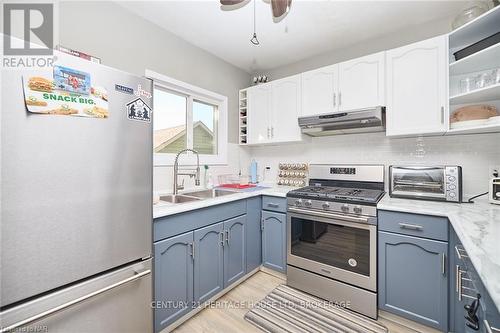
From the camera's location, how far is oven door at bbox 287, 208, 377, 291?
168 centimetres

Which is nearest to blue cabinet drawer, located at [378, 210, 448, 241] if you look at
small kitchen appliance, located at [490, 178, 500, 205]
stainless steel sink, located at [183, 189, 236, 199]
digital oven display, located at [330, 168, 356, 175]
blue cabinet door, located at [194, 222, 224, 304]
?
small kitchen appliance, located at [490, 178, 500, 205]

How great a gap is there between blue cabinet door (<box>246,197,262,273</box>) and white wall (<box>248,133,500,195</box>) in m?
0.85

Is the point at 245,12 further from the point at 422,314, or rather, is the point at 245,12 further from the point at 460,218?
the point at 422,314

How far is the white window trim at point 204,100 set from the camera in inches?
82.0

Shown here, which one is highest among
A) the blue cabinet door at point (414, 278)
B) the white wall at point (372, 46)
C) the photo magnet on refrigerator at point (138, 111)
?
the white wall at point (372, 46)

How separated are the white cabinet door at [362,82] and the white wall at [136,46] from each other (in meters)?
1.47

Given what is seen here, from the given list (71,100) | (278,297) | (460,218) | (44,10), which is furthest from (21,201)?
(460,218)

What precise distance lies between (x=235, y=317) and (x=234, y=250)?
514mm

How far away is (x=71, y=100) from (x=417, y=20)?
284cm

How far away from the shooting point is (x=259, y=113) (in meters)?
2.79

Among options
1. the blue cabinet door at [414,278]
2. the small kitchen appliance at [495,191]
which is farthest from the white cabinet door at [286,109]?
the small kitchen appliance at [495,191]

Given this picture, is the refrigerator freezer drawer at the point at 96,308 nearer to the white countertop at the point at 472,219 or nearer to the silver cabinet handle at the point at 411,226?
the white countertop at the point at 472,219

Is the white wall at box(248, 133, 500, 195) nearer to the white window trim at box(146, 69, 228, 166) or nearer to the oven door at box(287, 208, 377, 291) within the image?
the white window trim at box(146, 69, 228, 166)

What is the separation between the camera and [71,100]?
93cm
